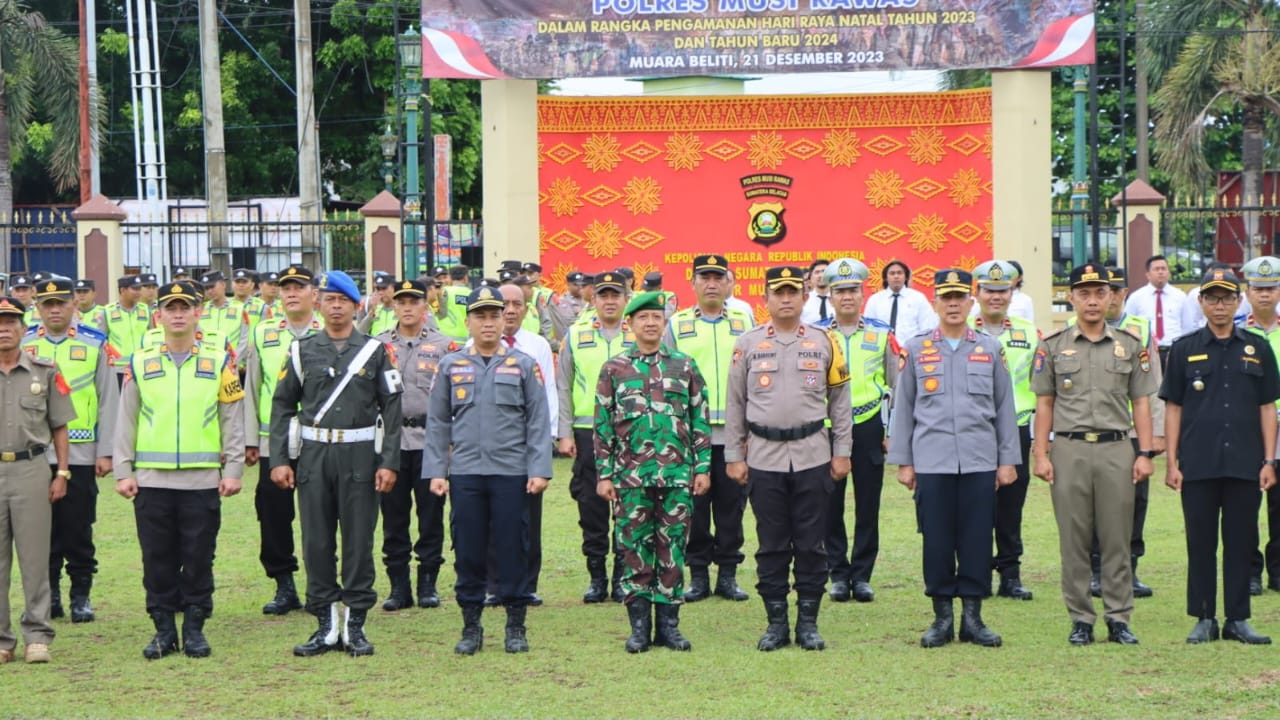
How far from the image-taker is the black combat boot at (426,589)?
9922mm

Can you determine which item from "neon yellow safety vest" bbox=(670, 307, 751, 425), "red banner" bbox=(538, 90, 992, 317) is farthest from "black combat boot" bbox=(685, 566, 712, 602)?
"red banner" bbox=(538, 90, 992, 317)

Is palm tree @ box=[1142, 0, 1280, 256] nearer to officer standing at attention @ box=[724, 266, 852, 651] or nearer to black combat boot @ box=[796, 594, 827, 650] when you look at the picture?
officer standing at attention @ box=[724, 266, 852, 651]

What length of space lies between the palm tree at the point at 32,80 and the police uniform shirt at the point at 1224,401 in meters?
24.6

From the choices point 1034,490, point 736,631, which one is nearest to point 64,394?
point 736,631

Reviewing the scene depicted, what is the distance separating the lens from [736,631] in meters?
8.95

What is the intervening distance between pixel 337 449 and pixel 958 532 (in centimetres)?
329

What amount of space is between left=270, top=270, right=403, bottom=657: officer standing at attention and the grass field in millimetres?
313

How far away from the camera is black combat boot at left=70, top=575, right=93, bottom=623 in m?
9.59

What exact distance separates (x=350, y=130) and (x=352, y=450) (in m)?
31.3

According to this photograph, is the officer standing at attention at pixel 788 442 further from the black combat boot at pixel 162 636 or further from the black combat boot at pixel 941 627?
the black combat boot at pixel 162 636

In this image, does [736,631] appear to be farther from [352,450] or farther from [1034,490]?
[1034,490]

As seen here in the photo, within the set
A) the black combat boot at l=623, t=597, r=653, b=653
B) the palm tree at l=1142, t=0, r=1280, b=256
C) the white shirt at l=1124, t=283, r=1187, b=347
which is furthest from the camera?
the palm tree at l=1142, t=0, r=1280, b=256

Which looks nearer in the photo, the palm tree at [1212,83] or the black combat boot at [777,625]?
the black combat boot at [777,625]

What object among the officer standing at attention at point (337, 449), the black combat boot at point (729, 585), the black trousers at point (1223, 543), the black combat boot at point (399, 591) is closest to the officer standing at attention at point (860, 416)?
the black combat boot at point (729, 585)
